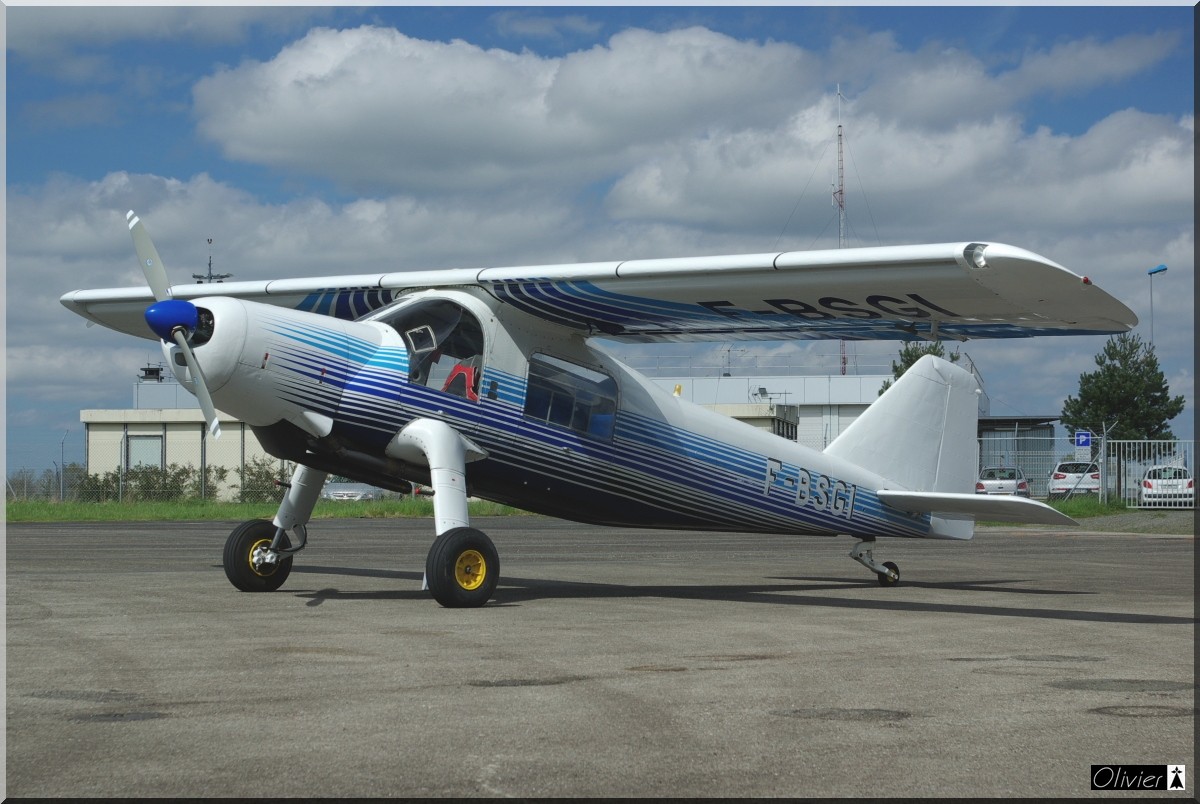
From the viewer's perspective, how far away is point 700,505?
13195 mm

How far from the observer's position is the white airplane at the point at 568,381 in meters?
10.2

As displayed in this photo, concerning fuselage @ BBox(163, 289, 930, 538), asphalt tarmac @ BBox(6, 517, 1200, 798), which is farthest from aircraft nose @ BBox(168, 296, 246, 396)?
asphalt tarmac @ BBox(6, 517, 1200, 798)

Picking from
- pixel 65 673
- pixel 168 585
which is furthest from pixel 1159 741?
pixel 168 585

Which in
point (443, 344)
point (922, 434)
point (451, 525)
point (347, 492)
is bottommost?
point (347, 492)

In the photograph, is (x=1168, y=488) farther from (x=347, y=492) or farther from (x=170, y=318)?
(x=170, y=318)

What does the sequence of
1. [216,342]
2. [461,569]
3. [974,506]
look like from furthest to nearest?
[974,506]
[461,569]
[216,342]

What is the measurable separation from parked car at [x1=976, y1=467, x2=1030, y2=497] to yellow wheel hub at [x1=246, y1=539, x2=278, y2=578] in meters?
34.7

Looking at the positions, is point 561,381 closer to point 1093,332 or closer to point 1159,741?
point 1093,332

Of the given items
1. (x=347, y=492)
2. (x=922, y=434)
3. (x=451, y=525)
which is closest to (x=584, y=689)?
(x=451, y=525)

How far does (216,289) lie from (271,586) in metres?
3.56

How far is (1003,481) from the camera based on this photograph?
45469 millimetres

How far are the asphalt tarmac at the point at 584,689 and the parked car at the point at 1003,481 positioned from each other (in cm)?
3111

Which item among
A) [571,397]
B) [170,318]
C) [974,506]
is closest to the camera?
[170,318]

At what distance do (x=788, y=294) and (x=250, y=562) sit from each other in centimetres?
569
